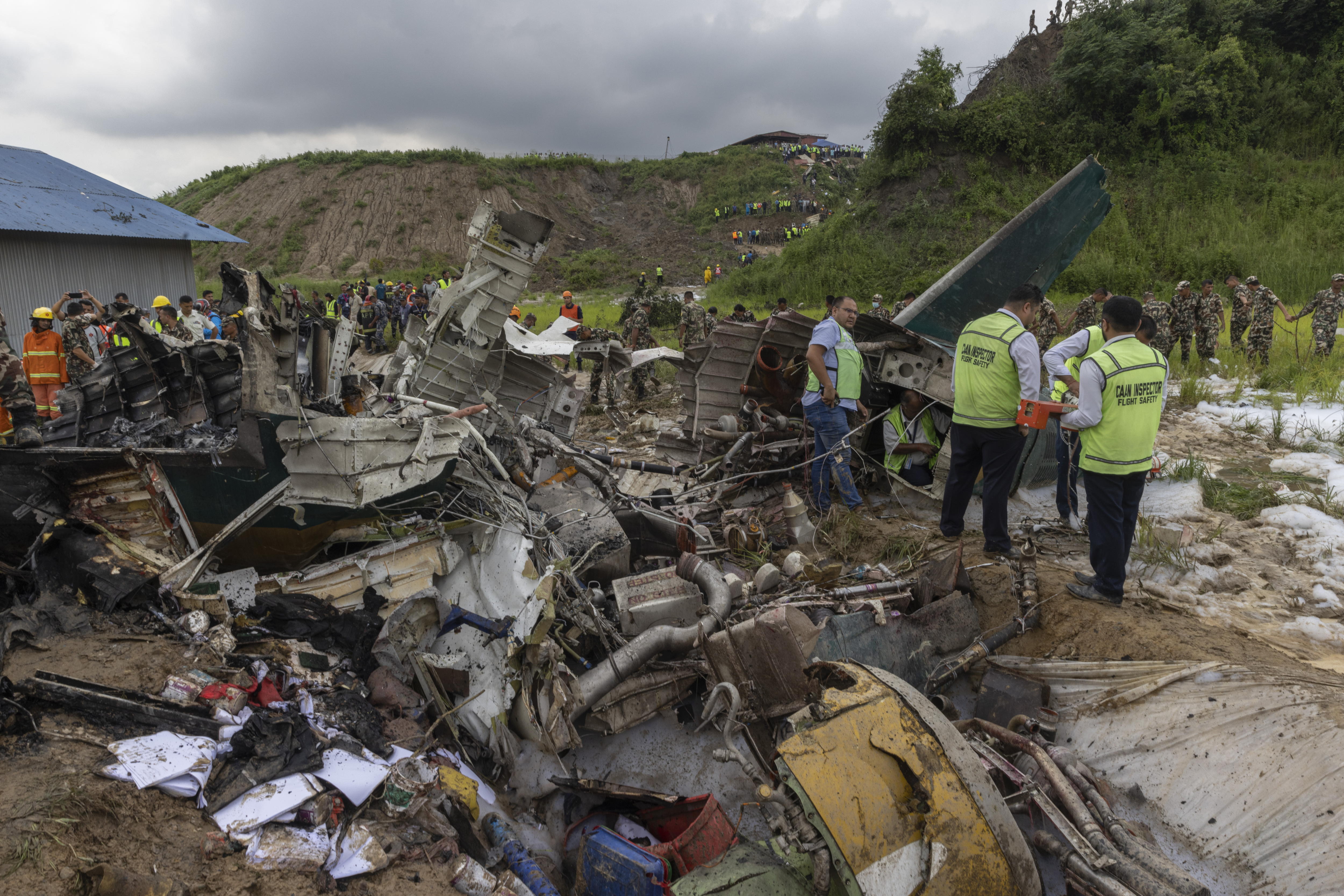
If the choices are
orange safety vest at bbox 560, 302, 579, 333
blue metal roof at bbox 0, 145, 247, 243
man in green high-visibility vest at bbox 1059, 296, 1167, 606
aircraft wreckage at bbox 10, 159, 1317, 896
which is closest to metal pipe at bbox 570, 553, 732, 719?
aircraft wreckage at bbox 10, 159, 1317, 896

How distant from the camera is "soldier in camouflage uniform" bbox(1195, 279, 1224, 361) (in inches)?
384

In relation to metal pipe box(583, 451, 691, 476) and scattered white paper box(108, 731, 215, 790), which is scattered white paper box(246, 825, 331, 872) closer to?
scattered white paper box(108, 731, 215, 790)

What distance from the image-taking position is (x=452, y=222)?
4206 cm

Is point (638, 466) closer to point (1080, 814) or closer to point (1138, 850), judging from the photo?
point (1080, 814)

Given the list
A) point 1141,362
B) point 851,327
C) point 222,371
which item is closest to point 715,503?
point 851,327

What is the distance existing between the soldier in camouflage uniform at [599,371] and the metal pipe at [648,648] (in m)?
6.55

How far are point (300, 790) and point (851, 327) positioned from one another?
462 cm

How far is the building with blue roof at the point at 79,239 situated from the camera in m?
15.1

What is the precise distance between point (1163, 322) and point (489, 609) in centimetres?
1083

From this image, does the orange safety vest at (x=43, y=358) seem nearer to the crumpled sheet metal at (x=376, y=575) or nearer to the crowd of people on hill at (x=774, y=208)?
the crumpled sheet metal at (x=376, y=575)

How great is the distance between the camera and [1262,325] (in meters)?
9.34

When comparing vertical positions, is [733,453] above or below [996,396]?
below

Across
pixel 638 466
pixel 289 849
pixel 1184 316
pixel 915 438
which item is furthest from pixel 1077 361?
pixel 1184 316

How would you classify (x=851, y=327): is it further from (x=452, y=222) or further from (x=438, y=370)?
(x=452, y=222)
